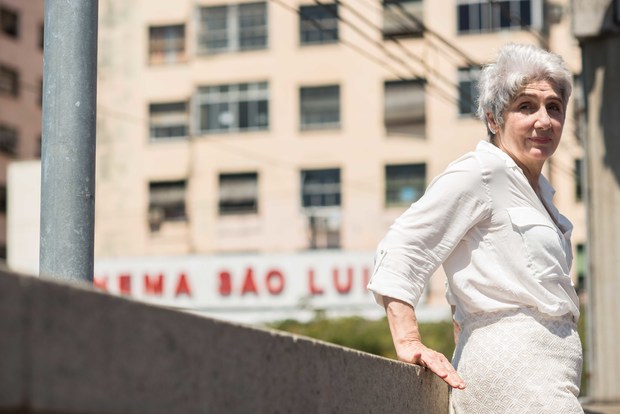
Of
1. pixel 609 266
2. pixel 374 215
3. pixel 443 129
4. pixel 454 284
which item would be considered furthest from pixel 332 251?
pixel 454 284

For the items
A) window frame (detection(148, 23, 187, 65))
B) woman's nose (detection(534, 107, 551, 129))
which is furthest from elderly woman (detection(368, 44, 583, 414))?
window frame (detection(148, 23, 187, 65))

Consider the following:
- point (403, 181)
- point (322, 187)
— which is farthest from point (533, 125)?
point (322, 187)

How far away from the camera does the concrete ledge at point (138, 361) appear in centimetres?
156

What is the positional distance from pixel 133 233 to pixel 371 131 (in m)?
8.40

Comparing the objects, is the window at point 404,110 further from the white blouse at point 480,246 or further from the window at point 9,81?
the white blouse at point 480,246

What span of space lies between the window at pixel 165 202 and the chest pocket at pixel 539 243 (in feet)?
126

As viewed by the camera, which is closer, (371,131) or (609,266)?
(609,266)

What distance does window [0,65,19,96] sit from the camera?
50.3 meters

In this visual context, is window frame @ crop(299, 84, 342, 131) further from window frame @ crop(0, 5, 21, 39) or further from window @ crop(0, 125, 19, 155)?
window frame @ crop(0, 5, 21, 39)

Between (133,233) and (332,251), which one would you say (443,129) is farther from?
(133,233)

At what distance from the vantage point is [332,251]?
1507 inches

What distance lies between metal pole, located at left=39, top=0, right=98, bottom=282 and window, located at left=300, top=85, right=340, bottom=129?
35.8m

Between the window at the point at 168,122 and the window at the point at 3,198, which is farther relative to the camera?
the window at the point at 3,198

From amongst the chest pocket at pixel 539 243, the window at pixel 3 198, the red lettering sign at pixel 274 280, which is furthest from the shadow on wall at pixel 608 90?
the window at pixel 3 198
